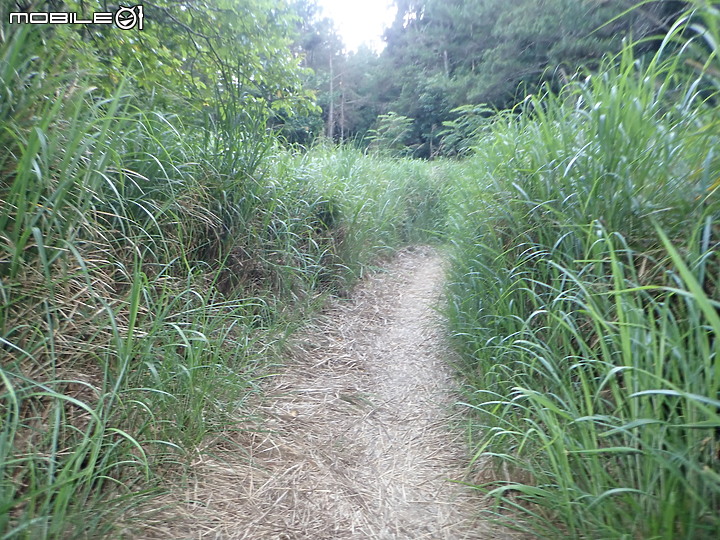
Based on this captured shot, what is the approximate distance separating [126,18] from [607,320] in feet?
10.1

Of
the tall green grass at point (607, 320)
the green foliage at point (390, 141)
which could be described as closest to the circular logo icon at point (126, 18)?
the tall green grass at point (607, 320)

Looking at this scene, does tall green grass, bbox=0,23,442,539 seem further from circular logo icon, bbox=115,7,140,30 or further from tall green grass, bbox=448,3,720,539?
tall green grass, bbox=448,3,720,539

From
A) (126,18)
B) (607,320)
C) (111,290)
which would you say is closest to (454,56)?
(126,18)

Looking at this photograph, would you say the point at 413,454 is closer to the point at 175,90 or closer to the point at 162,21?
the point at 175,90

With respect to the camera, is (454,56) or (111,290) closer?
(111,290)

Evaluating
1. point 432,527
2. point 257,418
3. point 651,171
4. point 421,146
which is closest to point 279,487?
point 257,418

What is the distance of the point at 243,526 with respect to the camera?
149cm

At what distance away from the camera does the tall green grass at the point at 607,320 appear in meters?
1.14

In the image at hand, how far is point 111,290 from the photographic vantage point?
1.78 meters

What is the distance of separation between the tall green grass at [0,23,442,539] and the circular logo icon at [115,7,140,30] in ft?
1.70

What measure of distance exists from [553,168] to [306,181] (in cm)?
210

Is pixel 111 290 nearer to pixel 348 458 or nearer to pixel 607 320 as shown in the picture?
pixel 348 458

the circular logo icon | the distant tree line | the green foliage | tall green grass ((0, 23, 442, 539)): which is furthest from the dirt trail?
the green foliage

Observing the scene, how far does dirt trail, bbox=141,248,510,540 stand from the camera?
1540mm
